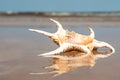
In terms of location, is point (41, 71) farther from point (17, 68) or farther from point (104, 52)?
point (104, 52)

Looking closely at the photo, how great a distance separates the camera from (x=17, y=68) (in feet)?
12.7

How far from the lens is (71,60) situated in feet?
13.7

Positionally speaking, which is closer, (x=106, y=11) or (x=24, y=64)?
(x=24, y=64)

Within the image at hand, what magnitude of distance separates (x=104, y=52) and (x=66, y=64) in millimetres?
888

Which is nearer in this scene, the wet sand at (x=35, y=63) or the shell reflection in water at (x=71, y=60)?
the wet sand at (x=35, y=63)

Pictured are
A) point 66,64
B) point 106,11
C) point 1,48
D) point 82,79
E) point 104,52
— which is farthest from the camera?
point 106,11

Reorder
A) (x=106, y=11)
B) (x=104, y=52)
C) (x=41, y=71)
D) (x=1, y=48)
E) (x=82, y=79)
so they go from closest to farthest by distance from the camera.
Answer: (x=82, y=79) < (x=41, y=71) < (x=104, y=52) < (x=1, y=48) < (x=106, y=11)

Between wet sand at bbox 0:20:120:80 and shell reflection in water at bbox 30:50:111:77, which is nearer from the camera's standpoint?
wet sand at bbox 0:20:120:80

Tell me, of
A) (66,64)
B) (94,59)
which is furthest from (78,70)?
(94,59)

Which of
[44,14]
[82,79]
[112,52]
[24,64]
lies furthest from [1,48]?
[44,14]

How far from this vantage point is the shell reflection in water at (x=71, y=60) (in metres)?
3.79

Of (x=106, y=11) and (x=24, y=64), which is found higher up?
(x=106, y=11)

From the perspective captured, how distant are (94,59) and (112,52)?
519mm

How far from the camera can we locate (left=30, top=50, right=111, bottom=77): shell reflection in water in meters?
3.79
